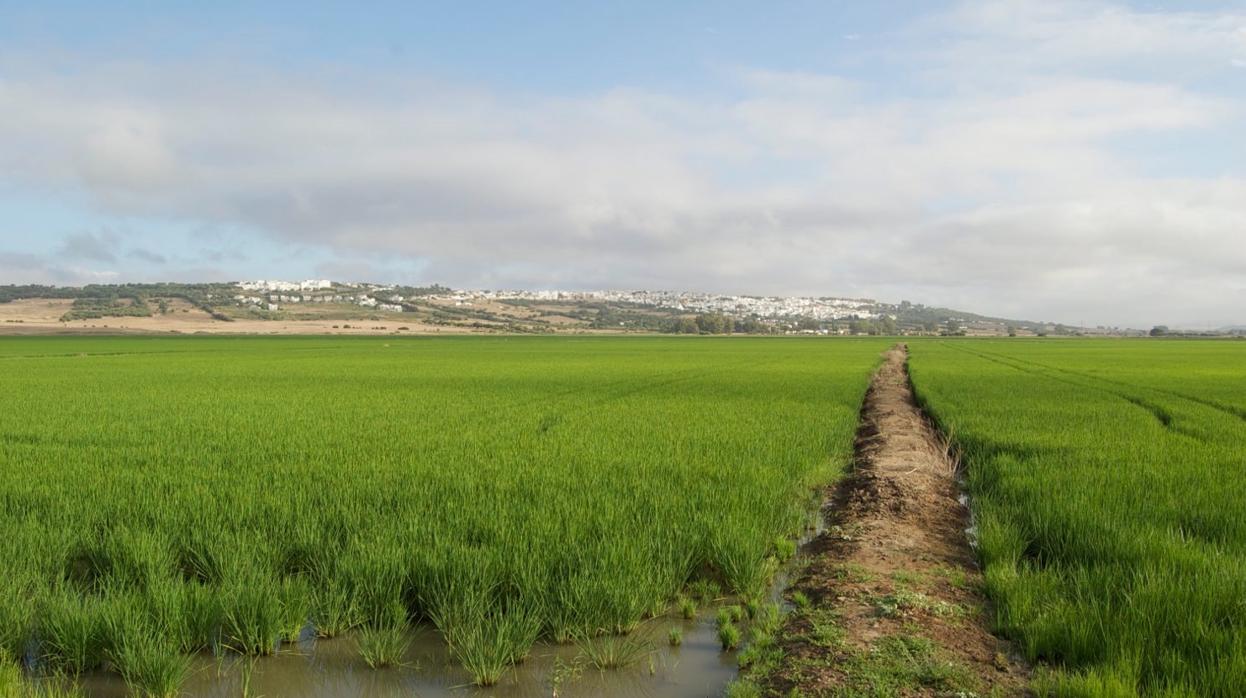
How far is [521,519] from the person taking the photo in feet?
25.6

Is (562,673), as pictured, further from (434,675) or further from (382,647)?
(382,647)

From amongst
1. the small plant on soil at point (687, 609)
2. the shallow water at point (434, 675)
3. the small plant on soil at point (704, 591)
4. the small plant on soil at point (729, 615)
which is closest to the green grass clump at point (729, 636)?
the shallow water at point (434, 675)

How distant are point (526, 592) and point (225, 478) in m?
6.13

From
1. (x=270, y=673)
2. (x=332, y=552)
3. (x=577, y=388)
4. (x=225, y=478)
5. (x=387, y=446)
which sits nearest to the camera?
(x=270, y=673)

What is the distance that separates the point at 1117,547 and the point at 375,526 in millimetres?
6770

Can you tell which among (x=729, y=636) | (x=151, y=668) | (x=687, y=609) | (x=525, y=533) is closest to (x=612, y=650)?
(x=729, y=636)

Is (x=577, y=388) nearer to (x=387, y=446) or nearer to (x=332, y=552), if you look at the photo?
(x=387, y=446)

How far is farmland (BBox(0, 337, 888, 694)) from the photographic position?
538 centimetres

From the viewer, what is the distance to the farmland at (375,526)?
538 centimetres

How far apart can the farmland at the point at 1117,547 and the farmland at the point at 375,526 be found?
2.22m

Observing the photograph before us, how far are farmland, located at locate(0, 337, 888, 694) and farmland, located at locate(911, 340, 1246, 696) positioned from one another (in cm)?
222

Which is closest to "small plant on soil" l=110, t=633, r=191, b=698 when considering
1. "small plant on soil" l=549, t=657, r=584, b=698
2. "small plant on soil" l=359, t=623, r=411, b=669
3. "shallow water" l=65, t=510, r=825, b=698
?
"shallow water" l=65, t=510, r=825, b=698

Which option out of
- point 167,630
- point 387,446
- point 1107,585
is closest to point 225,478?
point 387,446

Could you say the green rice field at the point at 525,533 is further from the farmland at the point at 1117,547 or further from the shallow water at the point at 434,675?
the shallow water at the point at 434,675
